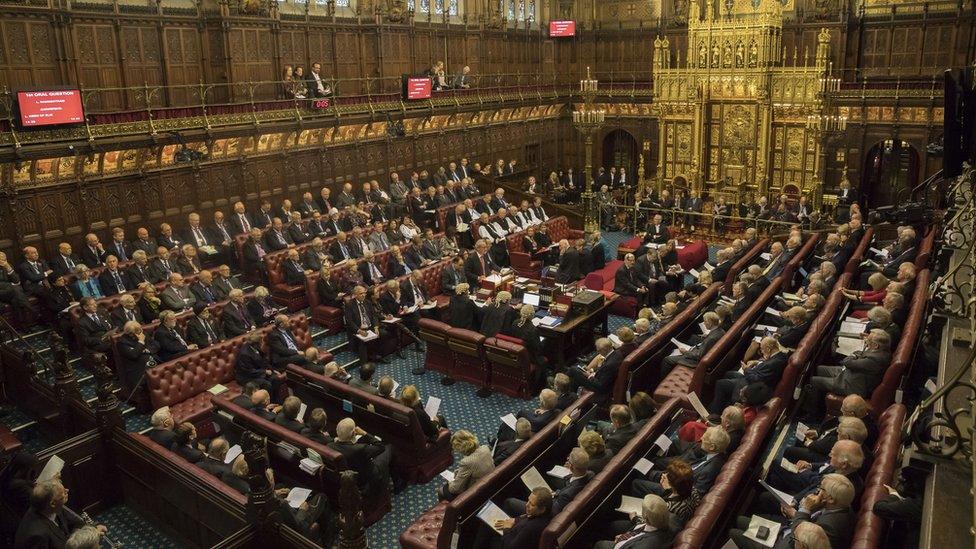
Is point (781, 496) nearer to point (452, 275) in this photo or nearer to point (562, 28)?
point (452, 275)

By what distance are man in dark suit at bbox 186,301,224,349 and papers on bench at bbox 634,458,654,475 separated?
7337 millimetres

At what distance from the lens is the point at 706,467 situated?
255 inches

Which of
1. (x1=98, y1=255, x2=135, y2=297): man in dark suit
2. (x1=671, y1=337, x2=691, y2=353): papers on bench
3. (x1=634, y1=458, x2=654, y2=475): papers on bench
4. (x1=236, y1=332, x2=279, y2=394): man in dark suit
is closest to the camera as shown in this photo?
(x1=634, y1=458, x2=654, y2=475): papers on bench

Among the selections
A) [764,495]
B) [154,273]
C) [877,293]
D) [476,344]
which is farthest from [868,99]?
[154,273]

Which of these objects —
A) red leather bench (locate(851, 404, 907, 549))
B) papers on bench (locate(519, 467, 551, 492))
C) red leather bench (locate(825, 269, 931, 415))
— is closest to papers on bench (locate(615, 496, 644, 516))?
papers on bench (locate(519, 467, 551, 492))

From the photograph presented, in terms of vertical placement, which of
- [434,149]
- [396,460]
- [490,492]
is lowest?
[396,460]

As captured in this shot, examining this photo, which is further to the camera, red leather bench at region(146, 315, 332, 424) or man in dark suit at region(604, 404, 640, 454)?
red leather bench at region(146, 315, 332, 424)

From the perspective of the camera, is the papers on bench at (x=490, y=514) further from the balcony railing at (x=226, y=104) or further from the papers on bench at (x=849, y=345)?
the balcony railing at (x=226, y=104)

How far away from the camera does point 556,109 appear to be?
28.3 metres

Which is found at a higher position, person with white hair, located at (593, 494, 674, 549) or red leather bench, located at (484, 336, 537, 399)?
person with white hair, located at (593, 494, 674, 549)

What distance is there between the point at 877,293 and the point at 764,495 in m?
5.93

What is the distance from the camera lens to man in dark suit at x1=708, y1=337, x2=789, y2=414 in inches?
330

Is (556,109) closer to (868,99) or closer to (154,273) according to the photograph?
(868,99)

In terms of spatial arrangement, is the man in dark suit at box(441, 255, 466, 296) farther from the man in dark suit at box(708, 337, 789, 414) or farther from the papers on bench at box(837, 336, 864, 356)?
the papers on bench at box(837, 336, 864, 356)
